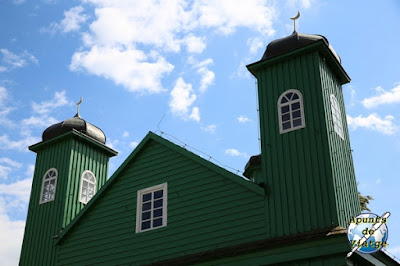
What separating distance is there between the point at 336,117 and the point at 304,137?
59.4 inches

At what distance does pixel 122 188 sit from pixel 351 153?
7400 mm

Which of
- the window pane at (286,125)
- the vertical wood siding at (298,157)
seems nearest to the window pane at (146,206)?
the vertical wood siding at (298,157)

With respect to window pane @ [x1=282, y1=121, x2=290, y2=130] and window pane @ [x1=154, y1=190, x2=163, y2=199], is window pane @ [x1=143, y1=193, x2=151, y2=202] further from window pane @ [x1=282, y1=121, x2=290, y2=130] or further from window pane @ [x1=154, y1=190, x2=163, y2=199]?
window pane @ [x1=282, y1=121, x2=290, y2=130]

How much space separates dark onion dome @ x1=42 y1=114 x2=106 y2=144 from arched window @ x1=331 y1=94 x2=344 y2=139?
1003 centimetres

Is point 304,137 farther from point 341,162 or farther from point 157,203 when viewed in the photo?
point 157,203

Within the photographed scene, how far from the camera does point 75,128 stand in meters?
20.4

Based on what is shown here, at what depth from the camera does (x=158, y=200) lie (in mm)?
16141

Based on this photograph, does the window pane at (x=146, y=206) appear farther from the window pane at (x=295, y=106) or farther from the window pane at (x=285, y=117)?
the window pane at (x=295, y=106)

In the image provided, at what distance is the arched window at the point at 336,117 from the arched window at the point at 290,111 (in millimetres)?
940

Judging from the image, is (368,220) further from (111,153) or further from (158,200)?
(111,153)

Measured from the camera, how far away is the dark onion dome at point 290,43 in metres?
15.0

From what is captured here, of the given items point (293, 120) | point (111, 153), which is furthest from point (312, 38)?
point (111, 153)

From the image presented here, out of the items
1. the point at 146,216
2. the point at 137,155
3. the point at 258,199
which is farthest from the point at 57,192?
the point at 258,199

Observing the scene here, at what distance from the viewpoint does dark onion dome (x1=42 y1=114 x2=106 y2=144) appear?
66.8 ft
